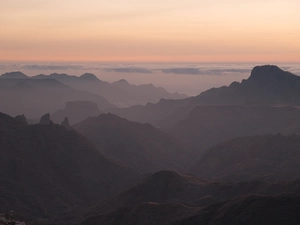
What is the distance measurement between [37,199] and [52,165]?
23.8 m

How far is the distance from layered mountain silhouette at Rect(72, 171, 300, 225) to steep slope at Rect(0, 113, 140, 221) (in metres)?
23.5

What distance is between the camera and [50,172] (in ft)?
545

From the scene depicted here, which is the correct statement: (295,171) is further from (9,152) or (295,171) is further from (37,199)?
(9,152)

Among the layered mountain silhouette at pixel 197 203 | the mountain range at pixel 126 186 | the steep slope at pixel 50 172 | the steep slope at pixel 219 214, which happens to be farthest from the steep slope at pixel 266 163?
the steep slope at pixel 219 214

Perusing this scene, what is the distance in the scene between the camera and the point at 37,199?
5851 inches

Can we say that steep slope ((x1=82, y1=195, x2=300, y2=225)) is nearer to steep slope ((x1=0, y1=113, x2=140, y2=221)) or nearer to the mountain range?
the mountain range

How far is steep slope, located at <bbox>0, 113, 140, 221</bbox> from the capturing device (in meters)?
147

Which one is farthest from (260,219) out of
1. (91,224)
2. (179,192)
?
(179,192)

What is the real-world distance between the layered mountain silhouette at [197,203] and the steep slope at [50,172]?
23.5m

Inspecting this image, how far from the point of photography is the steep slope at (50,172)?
483ft

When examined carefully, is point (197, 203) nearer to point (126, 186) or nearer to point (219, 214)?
point (219, 214)

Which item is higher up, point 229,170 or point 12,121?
point 12,121

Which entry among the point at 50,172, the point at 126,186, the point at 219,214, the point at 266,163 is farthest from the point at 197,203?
the point at 266,163

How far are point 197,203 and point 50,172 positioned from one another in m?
65.1
